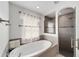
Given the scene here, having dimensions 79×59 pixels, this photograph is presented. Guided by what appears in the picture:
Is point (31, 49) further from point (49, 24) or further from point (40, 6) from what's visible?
point (40, 6)

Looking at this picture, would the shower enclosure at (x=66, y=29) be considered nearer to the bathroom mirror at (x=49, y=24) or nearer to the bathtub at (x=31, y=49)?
the bathroom mirror at (x=49, y=24)

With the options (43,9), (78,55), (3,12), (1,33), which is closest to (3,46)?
(1,33)

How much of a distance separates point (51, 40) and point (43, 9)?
0.46 m

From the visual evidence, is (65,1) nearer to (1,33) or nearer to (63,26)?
(63,26)

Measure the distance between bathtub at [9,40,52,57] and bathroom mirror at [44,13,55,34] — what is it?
0.16 metres

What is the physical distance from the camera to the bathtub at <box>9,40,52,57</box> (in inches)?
37.6

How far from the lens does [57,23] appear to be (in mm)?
1035

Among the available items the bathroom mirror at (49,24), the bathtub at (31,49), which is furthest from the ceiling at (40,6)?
the bathtub at (31,49)

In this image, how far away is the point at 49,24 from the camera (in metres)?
1.05

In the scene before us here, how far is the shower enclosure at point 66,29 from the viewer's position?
3.25 feet

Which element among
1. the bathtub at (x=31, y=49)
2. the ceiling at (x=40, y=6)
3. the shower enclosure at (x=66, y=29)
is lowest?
the bathtub at (x=31, y=49)

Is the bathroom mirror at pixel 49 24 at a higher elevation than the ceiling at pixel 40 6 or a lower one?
lower

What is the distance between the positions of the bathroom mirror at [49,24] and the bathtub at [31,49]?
164 mm

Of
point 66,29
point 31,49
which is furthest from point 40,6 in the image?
point 31,49
